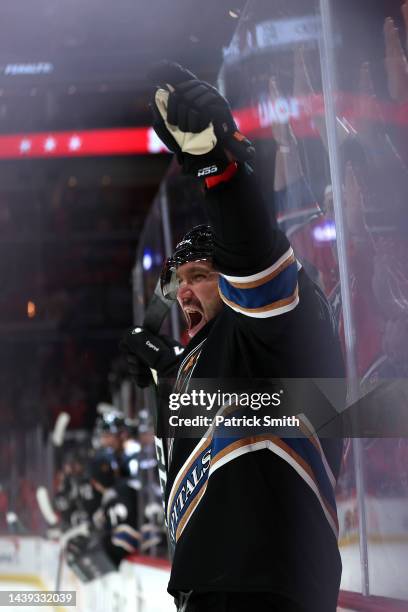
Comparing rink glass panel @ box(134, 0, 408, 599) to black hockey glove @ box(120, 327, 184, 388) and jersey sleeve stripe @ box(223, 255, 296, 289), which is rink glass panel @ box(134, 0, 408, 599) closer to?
jersey sleeve stripe @ box(223, 255, 296, 289)

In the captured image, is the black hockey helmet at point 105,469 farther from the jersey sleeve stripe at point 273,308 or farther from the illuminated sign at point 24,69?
the jersey sleeve stripe at point 273,308

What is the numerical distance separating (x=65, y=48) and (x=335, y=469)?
104 inches

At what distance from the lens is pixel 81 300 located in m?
10.2

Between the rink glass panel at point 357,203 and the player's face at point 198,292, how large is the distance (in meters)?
0.18

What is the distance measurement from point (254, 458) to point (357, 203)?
1.28 feet

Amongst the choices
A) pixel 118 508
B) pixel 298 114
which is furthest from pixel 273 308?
pixel 118 508

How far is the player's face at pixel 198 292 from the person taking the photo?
131 cm

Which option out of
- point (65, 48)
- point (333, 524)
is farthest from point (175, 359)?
point (65, 48)

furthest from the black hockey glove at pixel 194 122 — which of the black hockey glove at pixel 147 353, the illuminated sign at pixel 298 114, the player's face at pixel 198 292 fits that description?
the black hockey glove at pixel 147 353

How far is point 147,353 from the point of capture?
5.50 ft

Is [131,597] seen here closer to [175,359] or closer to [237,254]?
[175,359]

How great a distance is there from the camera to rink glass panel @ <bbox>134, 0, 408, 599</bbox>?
1.10 m

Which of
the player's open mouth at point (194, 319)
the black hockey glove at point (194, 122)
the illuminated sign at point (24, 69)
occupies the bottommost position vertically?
the player's open mouth at point (194, 319)

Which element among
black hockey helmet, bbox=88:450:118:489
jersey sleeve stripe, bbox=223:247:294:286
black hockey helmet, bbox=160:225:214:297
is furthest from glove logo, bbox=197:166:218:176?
black hockey helmet, bbox=88:450:118:489
